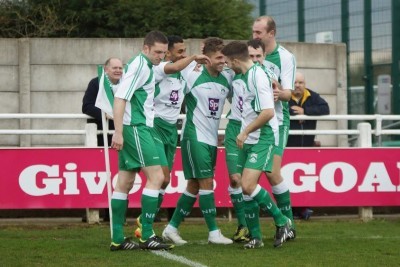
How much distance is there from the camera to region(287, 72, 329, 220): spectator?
608 inches

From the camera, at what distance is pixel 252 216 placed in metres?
11.5

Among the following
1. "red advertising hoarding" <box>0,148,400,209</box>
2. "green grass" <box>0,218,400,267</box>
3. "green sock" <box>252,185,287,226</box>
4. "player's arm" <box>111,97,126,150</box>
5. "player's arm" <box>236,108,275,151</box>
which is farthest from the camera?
"red advertising hoarding" <box>0,148,400,209</box>

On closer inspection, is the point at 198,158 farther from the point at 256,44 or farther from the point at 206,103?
the point at 256,44

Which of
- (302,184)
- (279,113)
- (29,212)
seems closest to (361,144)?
(302,184)

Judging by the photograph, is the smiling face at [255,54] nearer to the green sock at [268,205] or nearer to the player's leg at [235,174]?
the player's leg at [235,174]

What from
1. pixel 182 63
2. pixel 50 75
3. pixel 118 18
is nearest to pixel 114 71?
pixel 182 63

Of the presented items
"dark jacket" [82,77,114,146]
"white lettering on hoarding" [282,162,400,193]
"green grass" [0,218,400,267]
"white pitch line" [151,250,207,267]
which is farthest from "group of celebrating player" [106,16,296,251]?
"white lettering on hoarding" [282,162,400,193]

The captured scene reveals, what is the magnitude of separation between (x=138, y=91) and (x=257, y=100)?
115 centimetres

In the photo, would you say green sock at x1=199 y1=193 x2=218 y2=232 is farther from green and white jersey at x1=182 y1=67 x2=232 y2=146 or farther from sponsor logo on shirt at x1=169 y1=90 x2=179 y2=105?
sponsor logo on shirt at x1=169 y1=90 x2=179 y2=105

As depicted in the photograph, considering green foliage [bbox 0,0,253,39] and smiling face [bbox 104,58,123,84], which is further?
green foliage [bbox 0,0,253,39]

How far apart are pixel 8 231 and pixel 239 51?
13.3 feet

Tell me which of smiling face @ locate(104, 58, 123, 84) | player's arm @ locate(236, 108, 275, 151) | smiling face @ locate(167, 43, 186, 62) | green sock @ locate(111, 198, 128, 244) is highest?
smiling face @ locate(167, 43, 186, 62)

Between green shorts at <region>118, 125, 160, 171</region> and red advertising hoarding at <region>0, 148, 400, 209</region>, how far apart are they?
3597 millimetres

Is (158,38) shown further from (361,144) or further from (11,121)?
(11,121)
